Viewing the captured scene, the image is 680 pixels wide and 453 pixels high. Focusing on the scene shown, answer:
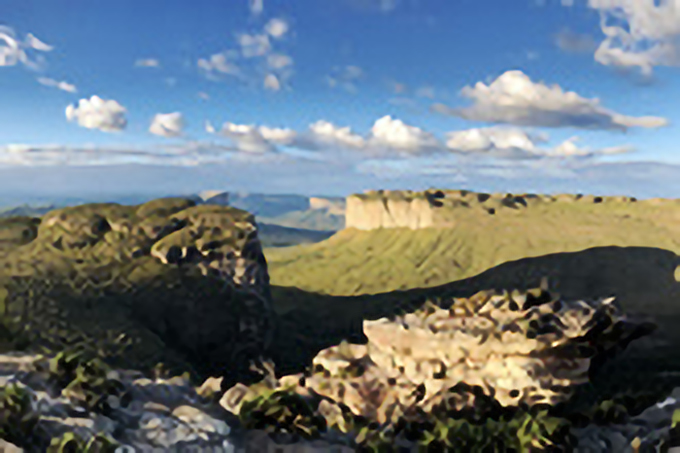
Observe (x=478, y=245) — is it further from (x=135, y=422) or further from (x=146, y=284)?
(x=135, y=422)

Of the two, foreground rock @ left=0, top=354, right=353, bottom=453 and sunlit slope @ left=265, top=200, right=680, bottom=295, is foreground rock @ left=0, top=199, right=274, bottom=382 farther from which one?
sunlit slope @ left=265, top=200, right=680, bottom=295

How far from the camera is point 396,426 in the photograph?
880 inches

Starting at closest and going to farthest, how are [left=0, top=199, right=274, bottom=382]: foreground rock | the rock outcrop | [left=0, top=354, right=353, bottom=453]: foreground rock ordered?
[left=0, top=354, right=353, bottom=453]: foreground rock → the rock outcrop → [left=0, top=199, right=274, bottom=382]: foreground rock

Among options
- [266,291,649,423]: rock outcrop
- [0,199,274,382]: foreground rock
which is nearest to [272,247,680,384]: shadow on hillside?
[0,199,274,382]: foreground rock

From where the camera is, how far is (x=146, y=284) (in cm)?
6769

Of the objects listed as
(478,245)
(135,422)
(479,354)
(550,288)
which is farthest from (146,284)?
(478,245)

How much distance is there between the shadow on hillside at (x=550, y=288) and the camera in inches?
3917

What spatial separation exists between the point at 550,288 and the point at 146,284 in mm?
94687

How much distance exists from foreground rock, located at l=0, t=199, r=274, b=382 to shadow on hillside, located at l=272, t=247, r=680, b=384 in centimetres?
1462

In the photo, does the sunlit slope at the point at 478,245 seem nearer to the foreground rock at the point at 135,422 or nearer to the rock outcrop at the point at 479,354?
the rock outcrop at the point at 479,354

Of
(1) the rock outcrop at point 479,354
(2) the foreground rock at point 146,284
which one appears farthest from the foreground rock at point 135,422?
(2) the foreground rock at point 146,284

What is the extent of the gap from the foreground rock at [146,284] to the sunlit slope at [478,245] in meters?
74.9

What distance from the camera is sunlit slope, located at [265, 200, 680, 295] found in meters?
161

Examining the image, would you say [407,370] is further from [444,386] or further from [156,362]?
[156,362]
